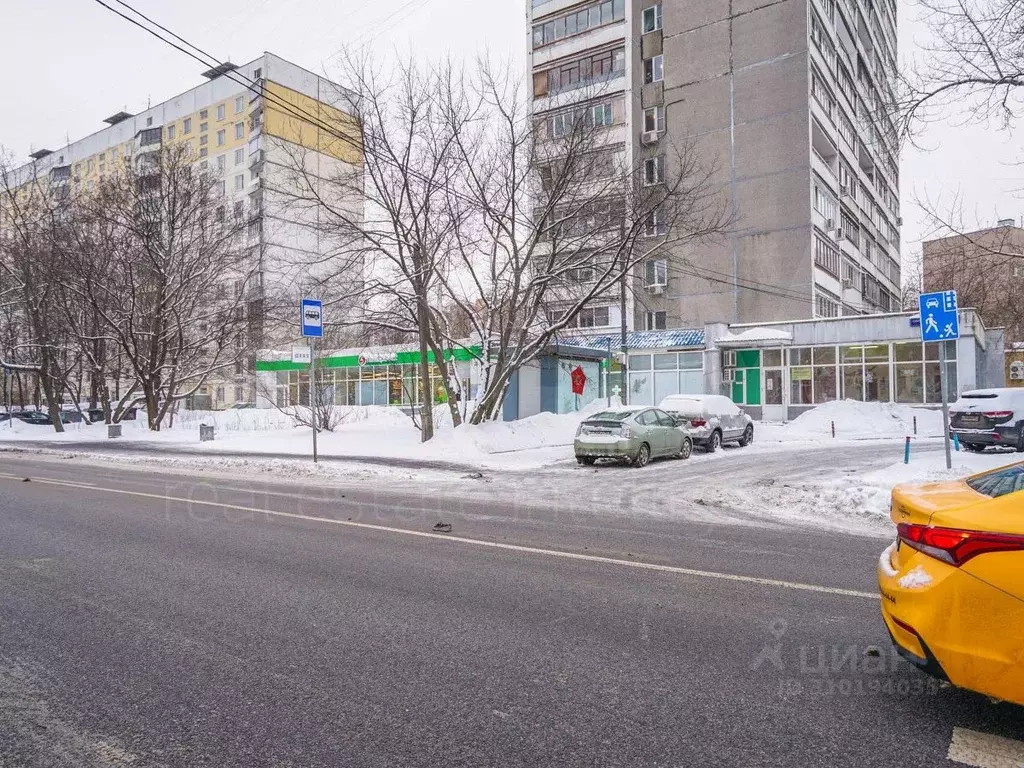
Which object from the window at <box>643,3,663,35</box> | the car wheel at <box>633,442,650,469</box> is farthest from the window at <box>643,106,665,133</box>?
the car wheel at <box>633,442,650,469</box>

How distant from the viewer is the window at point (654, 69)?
153ft

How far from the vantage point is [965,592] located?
2.96 metres

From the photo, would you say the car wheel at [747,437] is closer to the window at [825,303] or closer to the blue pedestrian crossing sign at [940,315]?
the blue pedestrian crossing sign at [940,315]

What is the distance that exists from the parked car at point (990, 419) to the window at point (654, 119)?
107 ft

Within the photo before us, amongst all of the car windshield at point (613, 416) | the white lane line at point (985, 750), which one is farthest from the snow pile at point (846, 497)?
the white lane line at point (985, 750)

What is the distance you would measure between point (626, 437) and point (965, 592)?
44.7 ft

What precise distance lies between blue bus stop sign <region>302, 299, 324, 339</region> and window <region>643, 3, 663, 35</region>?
40867 mm

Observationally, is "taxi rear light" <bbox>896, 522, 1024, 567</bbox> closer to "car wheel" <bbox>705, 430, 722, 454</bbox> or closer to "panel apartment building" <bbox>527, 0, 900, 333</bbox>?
"car wheel" <bbox>705, 430, 722, 454</bbox>

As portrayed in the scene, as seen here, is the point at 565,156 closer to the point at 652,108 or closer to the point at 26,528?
the point at 26,528

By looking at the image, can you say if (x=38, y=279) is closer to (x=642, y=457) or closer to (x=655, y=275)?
(x=642, y=457)

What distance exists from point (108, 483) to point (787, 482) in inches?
512

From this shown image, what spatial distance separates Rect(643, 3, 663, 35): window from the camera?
47.1 metres

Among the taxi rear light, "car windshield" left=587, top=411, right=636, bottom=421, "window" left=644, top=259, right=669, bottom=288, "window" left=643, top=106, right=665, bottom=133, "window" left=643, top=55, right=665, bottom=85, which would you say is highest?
"window" left=643, top=55, right=665, bottom=85

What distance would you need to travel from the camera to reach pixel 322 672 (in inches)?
151
